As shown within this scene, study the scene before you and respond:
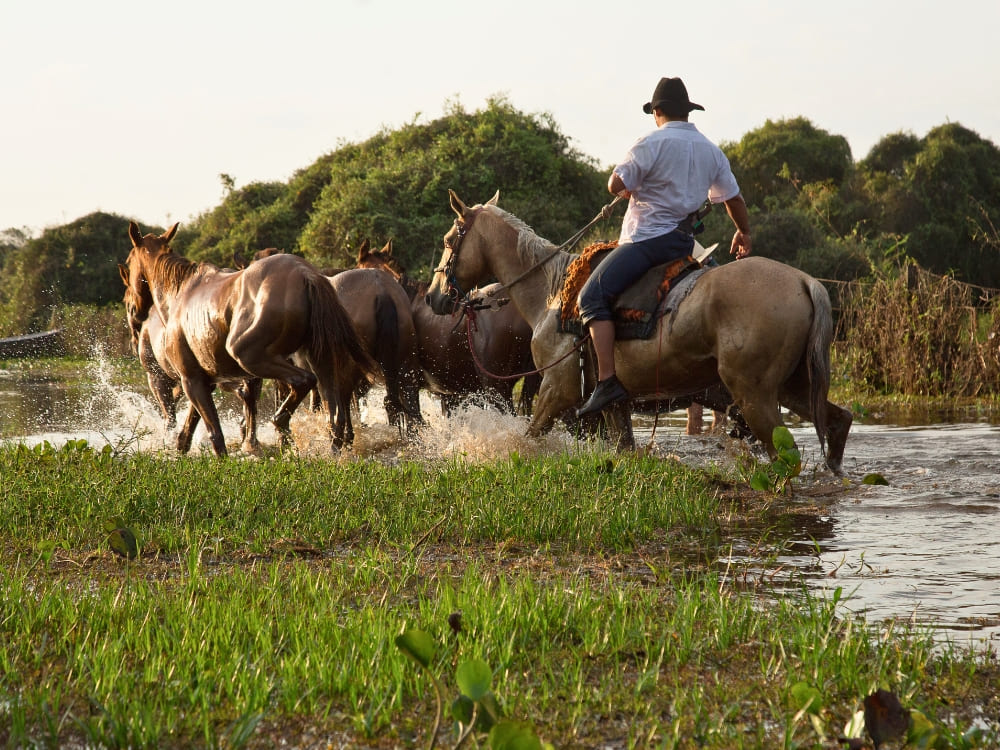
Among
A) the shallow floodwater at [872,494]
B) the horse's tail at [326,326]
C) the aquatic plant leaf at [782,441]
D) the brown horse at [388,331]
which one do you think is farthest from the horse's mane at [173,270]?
the aquatic plant leaf at [782,441]

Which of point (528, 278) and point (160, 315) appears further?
point (160, 315)

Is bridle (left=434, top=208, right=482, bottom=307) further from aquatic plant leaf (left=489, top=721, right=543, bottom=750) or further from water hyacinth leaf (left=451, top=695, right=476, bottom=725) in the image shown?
aquatic plant leaf (left=489, top=721, right=543, bottom=750)

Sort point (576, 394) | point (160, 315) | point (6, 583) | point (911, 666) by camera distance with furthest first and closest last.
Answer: point (160, 315)
point (576, 394)
point (6, 583)
point (911, 666)

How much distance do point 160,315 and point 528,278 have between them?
383cm

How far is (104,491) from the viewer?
6156 millimetres

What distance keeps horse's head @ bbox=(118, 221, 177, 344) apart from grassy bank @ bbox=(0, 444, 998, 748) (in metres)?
5.10

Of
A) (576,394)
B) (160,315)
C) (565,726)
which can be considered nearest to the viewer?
(565,726)

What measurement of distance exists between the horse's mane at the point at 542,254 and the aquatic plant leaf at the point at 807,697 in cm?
563

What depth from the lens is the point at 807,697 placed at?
2857 millimetres

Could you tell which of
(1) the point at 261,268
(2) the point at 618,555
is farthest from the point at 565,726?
(1) the point at 261,268

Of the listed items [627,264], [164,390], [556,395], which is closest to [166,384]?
[164,390]

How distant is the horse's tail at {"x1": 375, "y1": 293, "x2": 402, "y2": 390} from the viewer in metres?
10.2

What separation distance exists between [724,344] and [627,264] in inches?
35.7

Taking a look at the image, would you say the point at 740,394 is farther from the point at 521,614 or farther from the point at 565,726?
the point at 565,726
